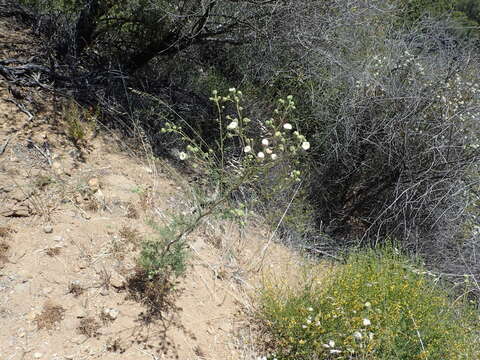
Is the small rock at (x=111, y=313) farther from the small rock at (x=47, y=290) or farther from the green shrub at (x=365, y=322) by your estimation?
the green shrub at (x=365, y=322)

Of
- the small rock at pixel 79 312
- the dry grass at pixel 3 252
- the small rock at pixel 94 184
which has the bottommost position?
the dry grass at pixel 3 252

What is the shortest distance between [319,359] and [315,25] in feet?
10.9

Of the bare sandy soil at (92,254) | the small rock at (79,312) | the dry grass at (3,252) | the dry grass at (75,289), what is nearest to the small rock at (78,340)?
the bare sandy soil at (92,254)

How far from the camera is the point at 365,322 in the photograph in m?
2.31

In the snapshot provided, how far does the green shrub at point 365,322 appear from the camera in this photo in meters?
2.41

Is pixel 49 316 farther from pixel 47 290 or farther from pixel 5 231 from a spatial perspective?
pixel 5 231

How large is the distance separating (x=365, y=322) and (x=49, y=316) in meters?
1.89

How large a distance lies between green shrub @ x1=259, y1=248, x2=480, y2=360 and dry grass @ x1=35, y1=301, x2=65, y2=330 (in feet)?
4.45

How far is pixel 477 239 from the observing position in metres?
3.99

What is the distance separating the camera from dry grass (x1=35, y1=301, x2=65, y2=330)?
2027mm

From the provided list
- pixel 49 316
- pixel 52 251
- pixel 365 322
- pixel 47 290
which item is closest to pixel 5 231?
pixel 52 251

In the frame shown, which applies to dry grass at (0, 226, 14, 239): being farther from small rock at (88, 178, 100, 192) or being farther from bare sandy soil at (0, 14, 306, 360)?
small rock at (88, 178, 100, 192)

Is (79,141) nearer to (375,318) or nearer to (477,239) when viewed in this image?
(375,318)

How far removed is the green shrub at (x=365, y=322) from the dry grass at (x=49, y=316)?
4.45 feet
